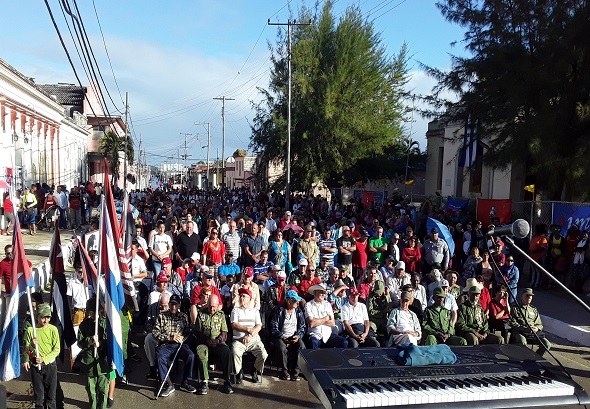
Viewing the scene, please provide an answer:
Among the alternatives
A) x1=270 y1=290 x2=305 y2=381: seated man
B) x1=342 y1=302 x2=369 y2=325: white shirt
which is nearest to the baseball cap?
x1=270 y1=290 x2=305 y2=381: seated man

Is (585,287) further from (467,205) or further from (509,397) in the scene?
(509,397)

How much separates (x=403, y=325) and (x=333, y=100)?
71.9ft

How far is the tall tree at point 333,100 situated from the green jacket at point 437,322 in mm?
21015

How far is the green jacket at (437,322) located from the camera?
8.55m

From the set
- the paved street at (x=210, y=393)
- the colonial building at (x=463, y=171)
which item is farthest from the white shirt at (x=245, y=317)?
the colonial building at (x=463, y=171)

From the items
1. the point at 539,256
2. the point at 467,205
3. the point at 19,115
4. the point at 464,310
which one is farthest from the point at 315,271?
the point at 19,115

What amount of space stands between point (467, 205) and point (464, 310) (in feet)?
34.2

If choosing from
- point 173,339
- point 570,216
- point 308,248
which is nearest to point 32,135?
point 308,248

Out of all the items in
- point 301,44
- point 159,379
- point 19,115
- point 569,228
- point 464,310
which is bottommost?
point 159,379

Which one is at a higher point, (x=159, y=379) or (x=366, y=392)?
(x=366, y=392)

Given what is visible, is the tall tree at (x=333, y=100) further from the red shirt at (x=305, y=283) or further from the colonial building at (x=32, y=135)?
the red shirt at (x=305, y=283)

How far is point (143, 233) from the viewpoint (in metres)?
15.9

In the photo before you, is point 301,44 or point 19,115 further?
point 301,44

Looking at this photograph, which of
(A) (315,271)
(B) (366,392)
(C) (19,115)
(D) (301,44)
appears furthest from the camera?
(D) (301,44)
